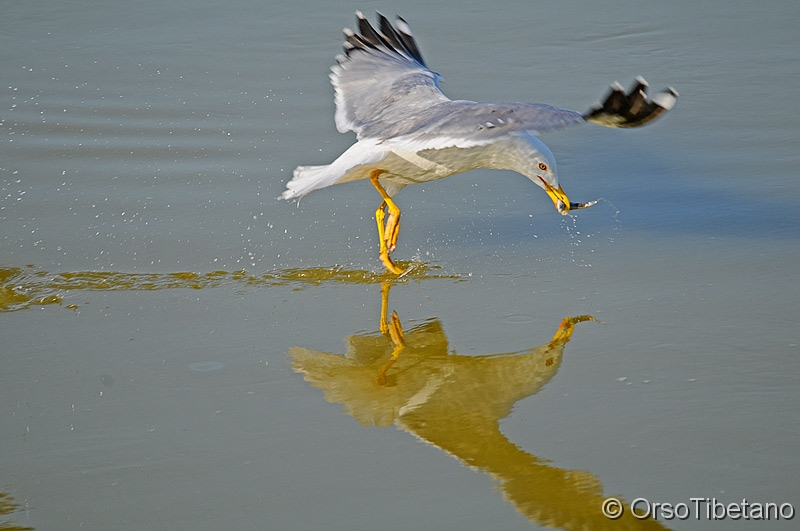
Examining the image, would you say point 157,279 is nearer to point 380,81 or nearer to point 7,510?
point 380,81

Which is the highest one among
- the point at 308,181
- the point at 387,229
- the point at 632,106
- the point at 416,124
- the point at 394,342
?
the point at 632,106

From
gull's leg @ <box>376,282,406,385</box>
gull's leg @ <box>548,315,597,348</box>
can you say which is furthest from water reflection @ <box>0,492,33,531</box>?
gull's leg @ <box>548,315,597,348</box>

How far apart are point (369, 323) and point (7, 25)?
216 inches

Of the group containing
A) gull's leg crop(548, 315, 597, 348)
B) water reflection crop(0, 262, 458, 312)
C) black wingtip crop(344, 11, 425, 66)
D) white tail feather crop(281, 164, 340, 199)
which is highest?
black wingtip crop(344, 11, 425, 66)

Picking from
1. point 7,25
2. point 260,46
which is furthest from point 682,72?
point 7,25

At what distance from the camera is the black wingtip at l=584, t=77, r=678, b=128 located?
385 cm

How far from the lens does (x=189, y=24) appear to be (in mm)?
8148

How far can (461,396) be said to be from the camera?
3418mm

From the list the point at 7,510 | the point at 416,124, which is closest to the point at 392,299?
the point at 416,124

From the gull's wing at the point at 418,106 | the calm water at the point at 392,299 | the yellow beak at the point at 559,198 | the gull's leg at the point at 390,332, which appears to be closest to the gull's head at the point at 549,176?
the yellow beak at the point at 559,198

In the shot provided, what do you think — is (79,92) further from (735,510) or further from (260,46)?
(735,510)

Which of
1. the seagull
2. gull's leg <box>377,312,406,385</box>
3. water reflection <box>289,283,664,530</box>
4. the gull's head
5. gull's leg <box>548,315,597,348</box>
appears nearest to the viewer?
water reflection <box>289,283,664,530</box>

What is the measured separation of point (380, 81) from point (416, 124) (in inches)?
35.2

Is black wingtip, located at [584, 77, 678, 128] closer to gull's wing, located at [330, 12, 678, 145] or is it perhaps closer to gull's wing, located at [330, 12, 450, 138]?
gull's wing, located at [330, 12, 678, 145]
